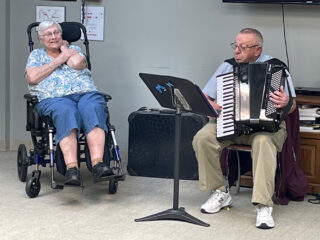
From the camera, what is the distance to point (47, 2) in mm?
5566

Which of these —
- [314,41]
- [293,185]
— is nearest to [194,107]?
[293,185]

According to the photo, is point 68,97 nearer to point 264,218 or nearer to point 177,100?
point 177,100

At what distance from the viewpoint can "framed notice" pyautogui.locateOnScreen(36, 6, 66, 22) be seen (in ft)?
18.2

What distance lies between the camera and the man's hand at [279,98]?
395cm

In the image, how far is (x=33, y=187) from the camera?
173 inches

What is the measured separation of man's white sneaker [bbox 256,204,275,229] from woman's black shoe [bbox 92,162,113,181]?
0.92m

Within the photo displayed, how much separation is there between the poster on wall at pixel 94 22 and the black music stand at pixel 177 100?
5.17ft

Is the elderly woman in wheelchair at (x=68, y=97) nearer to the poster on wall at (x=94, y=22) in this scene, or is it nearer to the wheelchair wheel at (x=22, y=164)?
the wheelchair wheel at (x=22, y=164)

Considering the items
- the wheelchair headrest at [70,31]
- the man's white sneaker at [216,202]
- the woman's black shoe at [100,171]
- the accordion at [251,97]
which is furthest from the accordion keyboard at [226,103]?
the wheelchair headrest at [70,31]

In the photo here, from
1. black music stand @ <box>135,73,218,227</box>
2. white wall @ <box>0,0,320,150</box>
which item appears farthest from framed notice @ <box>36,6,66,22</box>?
black music stand @ <box>135,73,218,227</box>

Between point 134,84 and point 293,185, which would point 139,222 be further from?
point 134,84

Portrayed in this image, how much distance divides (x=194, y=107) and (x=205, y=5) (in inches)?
60.7

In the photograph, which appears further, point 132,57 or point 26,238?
point 132,57

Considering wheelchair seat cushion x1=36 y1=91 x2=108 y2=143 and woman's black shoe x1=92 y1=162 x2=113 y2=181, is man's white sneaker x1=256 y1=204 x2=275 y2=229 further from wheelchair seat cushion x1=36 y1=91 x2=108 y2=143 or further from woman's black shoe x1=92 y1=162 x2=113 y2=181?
wheelchair seat cushion x1=36 y1=91 x2=108 y2=143
